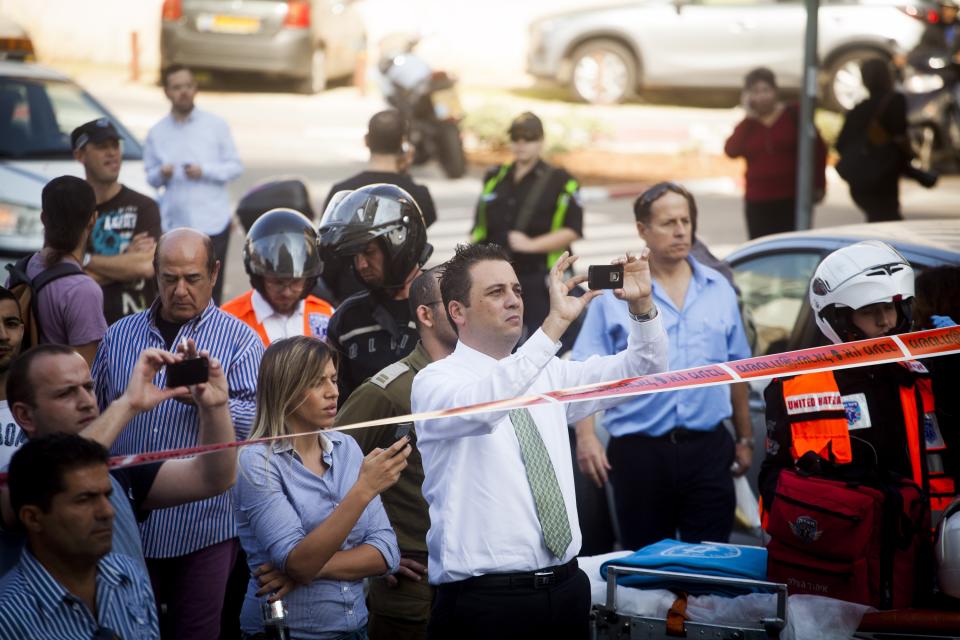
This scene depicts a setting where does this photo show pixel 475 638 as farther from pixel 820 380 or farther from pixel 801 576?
pixel 820 380

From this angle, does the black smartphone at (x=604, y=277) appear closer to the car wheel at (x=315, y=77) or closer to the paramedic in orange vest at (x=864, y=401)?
the paramedic in orange vest at (x=864, y=401)

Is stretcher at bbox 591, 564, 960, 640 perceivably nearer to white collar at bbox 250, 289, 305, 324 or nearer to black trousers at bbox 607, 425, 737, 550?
black trousers at bbox 607, 425, 737, 550

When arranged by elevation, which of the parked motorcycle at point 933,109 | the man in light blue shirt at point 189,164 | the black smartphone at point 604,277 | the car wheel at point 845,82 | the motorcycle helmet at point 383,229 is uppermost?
the car wheel at point 845,82

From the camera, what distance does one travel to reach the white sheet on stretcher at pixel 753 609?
4.19 m

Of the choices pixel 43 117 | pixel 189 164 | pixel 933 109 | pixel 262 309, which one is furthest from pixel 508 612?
pixel 933 109

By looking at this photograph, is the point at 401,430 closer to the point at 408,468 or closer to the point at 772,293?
the point at 408,468

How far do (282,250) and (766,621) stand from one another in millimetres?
2518

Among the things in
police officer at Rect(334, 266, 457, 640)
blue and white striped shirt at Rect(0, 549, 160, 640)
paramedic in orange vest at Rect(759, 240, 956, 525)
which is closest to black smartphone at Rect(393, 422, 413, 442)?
police officer at Rect(334, 266, 457, 640)

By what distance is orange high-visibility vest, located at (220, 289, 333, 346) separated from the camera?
19.2ft

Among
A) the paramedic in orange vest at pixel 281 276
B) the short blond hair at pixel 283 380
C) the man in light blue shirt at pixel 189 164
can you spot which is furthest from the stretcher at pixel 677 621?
the man in light blue shirt at pixel 189 164

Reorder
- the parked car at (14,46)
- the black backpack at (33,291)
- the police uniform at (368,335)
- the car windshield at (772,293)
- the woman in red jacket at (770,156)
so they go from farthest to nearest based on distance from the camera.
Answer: the parked car at (14,46)
the woman in red jacket at (770,156)
the car windshield at (772,293)
the black backpack at (33,291)
the police uniform at (368,335)

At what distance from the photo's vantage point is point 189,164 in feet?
31.2

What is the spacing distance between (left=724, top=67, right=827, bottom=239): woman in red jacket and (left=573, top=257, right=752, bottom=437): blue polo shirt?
5.11 meters

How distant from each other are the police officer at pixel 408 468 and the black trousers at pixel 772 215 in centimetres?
657
